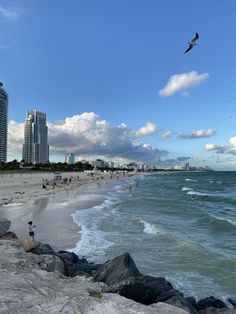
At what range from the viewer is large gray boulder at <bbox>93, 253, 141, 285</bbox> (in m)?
11.9

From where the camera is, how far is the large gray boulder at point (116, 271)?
11859mm

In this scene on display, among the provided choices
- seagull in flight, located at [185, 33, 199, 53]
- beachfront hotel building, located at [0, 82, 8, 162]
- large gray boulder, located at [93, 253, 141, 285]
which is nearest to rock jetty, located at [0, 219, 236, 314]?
large gray boulder, located at [93, 253, 141, 285]

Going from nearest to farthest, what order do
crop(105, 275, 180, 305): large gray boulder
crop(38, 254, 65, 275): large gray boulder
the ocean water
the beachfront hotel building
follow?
1. crop(105, 275, 180, 305): large gray boulder
2. crop(38, 254, 65, 275): large gray boulder
3. the ocean water
4. the beachfront hotel building

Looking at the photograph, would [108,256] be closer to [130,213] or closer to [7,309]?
[7,309]

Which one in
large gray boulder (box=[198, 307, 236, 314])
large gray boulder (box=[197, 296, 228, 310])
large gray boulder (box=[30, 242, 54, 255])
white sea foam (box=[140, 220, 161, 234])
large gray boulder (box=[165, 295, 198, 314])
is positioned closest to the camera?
large gray boulder (box=[165, 295, 198, 314])

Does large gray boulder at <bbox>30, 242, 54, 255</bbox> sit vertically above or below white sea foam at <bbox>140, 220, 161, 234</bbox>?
above

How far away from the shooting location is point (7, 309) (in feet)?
23.9

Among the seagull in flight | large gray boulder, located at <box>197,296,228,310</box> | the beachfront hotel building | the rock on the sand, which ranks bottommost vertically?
large gray boulder, located at <box>197,296,228,310</box>

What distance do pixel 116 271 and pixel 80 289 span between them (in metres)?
2.74

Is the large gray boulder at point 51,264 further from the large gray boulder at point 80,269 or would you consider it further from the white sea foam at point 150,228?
the white sea foam at point 150,228

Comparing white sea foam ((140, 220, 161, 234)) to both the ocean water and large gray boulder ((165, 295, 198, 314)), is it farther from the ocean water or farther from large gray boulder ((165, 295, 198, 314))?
large gray boulder ((165, 295, 198, 314))

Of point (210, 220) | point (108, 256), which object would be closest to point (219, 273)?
point (108, 256)

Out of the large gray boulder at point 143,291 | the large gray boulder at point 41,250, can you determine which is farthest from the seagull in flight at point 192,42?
the large gray boulder at point 41,250

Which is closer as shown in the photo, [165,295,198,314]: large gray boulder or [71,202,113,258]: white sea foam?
[165,295,198,314]: large gray boulder
